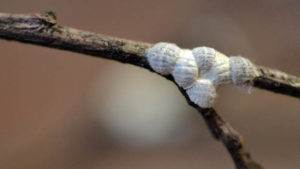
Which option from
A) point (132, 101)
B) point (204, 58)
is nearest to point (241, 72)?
point (204, 58)

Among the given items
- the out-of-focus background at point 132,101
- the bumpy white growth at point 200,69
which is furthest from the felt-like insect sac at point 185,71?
the out-of-focus background at point 132,101

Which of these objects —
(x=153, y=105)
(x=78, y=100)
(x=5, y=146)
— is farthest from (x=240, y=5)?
(x=5, y=146)

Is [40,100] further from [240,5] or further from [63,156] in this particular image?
[240,5]

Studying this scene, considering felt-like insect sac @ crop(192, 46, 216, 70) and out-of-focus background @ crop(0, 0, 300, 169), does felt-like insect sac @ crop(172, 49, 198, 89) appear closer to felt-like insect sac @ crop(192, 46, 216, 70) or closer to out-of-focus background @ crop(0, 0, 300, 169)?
felt-like insect sac @ crop(192, 46, 216, 70)

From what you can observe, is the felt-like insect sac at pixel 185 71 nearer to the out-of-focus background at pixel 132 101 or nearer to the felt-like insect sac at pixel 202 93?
the felt-like insect sac at pixel 202 93

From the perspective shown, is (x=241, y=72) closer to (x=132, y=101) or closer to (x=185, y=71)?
(x=185, y=71)

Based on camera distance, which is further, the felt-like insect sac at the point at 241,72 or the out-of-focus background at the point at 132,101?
the out-of-focus background at the point at 132,101

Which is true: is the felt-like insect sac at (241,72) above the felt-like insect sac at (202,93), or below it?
above

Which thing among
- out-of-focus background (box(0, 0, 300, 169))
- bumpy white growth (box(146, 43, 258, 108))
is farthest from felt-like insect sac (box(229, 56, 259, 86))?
out-of-focus background (box(0, 0, 300, 169))

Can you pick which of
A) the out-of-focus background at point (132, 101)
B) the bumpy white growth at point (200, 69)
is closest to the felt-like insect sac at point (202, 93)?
the bumpy white growth at point (200, 69)
